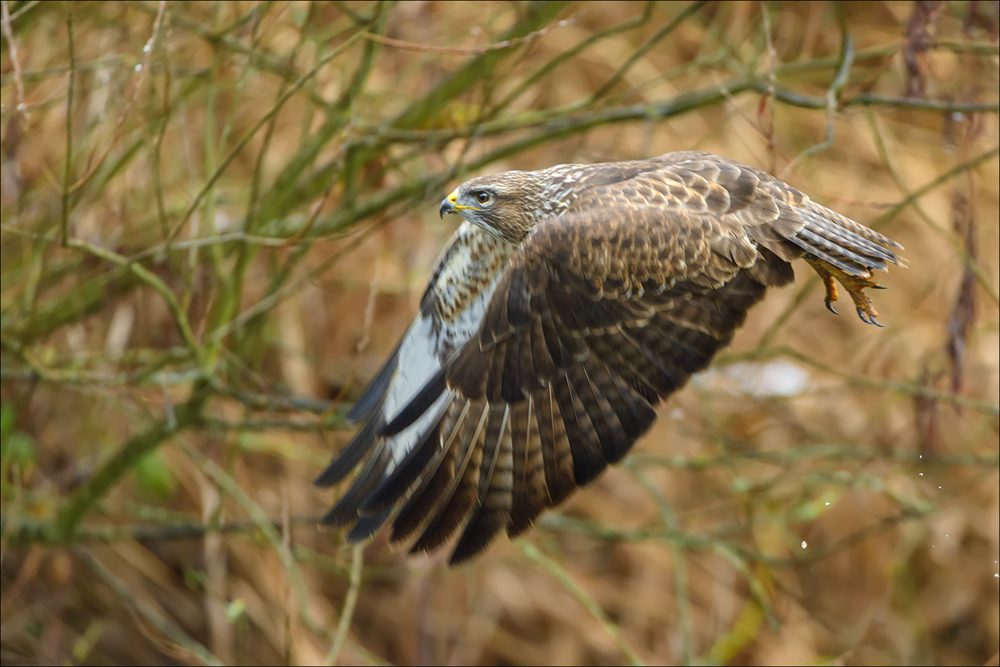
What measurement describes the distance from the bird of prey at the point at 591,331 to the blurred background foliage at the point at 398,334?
0.36 m

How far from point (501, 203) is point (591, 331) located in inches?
22.6

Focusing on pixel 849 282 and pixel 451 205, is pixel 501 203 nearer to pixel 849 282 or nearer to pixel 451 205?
pixel 451 205

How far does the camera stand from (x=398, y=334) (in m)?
6.09

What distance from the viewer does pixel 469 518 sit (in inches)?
116

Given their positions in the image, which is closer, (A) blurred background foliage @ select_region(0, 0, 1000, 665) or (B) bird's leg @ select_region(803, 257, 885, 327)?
(B) bird's leg @ select_region(803, 257, 885, 327)

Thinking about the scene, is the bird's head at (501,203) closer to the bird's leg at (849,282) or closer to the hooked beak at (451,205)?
the hooked beak at (451,205)

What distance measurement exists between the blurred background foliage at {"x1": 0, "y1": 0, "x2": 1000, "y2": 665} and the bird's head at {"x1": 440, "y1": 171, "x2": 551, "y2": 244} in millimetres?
358

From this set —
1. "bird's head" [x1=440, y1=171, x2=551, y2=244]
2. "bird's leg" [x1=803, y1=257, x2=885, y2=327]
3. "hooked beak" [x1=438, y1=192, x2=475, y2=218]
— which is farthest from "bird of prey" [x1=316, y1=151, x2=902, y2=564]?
"hooked beak" [x1=438, y1=192, x2=475, y2=218]

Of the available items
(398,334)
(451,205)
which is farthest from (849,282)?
(398,334)

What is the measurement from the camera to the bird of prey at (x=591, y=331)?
9.29 ft

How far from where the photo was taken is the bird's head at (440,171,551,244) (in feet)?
10.7

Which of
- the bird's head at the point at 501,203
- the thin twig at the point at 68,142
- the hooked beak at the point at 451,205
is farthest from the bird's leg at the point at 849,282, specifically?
the thin twig at the point at 68,142

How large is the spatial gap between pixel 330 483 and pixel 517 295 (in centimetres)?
88

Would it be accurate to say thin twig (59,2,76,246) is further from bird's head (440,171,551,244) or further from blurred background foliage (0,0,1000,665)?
bird's head (440,171,551,244)
